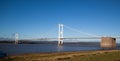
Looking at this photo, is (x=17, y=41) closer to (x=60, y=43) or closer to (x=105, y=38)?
(x=60, y=43)

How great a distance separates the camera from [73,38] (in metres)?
96.6

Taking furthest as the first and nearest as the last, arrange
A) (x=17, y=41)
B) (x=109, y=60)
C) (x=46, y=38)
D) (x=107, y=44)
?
(x=17, y=41) → (x=46, y=38) → (x=107, y=44) → (x=109, y=60)

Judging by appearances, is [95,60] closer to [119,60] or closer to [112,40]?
[119,60]

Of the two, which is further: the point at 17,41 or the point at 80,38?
the point at 17,41

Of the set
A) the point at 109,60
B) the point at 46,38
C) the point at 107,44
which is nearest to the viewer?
the point at 109,60

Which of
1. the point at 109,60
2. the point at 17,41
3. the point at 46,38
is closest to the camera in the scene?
the point at 109,60

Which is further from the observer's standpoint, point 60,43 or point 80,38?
point 60,43

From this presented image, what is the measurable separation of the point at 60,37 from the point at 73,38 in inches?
636

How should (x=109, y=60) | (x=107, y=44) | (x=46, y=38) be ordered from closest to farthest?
(x=109, y=60)
(x=107, y=44)
(x=46, y=38)

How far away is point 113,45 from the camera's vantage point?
95.9 meters

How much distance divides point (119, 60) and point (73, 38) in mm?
80160

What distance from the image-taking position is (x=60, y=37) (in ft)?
367

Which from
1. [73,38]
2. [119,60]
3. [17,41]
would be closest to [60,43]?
[73,38]

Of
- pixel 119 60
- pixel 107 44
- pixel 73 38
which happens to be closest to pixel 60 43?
pixel 73 38
